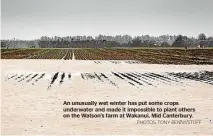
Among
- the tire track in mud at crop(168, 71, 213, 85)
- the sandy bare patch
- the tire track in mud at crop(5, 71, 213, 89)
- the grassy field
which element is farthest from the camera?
the grassy field

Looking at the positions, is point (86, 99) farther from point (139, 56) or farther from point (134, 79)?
point (139, 56)

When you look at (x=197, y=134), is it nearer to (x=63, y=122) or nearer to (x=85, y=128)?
(x=85, y=128)

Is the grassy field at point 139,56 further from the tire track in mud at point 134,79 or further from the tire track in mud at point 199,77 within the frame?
the tire track in mud at point 134,79

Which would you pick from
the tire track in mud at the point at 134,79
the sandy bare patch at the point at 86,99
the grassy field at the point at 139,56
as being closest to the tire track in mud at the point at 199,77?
the tire track in mud at the point at 134,79

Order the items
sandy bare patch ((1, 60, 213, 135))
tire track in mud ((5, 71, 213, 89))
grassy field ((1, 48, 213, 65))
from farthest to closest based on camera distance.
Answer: grassy field ((1, 48, 213, 65)) < tire track in mud ((5, 71, 213, 89)) < sandy bare patch ((1, 60, 213, 135))

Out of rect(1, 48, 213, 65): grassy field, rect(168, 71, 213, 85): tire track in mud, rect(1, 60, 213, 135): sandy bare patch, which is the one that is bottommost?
rect(1, 48, 213, 65): grassy field

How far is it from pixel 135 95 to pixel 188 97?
6.60 feet

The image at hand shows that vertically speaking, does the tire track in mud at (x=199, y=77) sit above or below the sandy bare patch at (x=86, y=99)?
below

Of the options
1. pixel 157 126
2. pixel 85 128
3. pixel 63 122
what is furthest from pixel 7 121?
pixel 157 126

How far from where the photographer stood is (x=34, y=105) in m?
12.0

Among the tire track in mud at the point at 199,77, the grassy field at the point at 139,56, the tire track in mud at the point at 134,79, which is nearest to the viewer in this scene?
the tire track in mud at the point at 134,79

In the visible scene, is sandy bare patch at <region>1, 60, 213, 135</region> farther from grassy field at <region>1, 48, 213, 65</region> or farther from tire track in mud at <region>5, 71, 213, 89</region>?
grassy field at <region>1, 48, 213, 65</region>

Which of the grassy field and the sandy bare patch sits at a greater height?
the sandy bare patch

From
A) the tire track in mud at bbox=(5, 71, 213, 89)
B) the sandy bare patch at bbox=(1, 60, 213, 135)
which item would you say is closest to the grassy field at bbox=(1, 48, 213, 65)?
the tire track in mud at bbox=(5, 71, 213, 89)
